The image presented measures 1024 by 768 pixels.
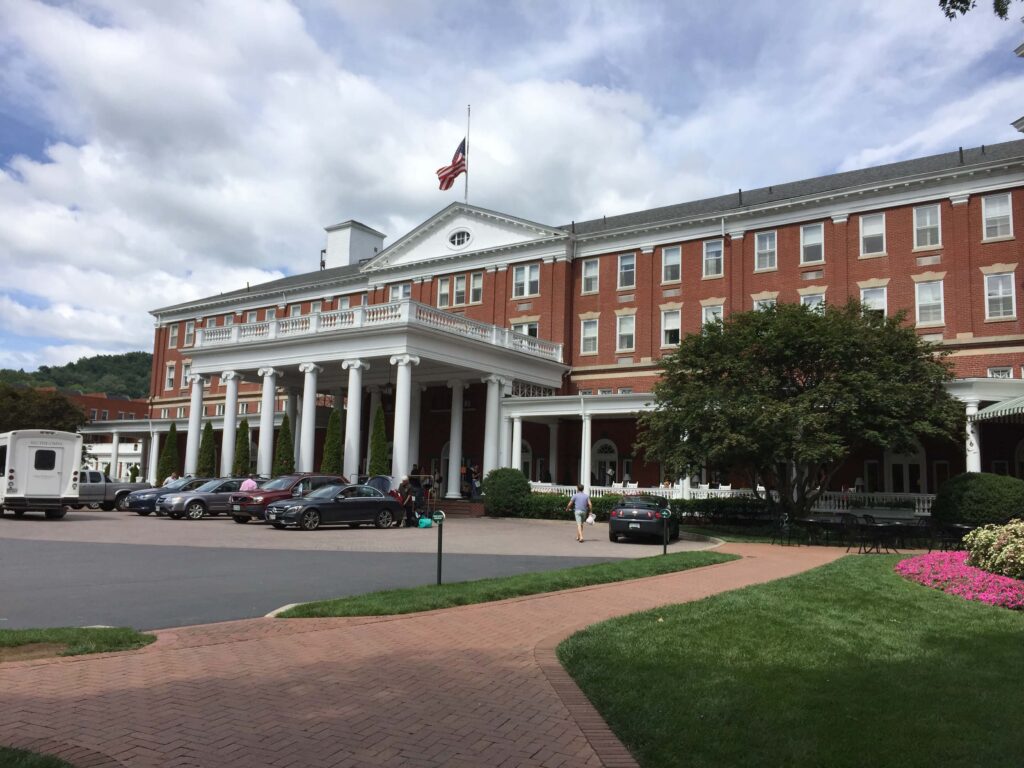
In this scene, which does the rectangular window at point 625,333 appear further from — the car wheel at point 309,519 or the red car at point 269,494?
the car wheel at point 309,519

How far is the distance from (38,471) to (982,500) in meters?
29.5

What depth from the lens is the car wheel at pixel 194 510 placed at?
30.3 meters

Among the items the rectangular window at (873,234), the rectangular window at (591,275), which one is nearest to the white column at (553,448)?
the rectangular window at (591,275)

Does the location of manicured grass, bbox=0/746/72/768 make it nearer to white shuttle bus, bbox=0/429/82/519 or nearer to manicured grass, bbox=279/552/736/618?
manicured grass, bbox=279/552/736/618

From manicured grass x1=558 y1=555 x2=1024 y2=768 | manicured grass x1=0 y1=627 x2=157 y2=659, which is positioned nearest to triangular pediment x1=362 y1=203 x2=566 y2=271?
manicured grass x1=558 y1=555 x2=1024 y2=768

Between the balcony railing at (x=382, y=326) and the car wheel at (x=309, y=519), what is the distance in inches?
461

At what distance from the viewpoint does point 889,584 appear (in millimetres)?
13219

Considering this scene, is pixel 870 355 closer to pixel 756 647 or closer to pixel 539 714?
pixel 756 647

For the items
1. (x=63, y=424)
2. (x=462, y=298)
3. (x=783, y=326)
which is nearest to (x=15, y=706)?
(x=783, y=326)

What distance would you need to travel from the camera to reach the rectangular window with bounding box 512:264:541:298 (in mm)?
45531

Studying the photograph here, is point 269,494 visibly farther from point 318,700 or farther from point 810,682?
point 810,682

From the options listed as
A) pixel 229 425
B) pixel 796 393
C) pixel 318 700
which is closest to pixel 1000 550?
pixel 318 700

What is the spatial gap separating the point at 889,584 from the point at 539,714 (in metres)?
9.38

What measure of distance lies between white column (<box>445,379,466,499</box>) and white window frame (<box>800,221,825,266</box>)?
17396mm
